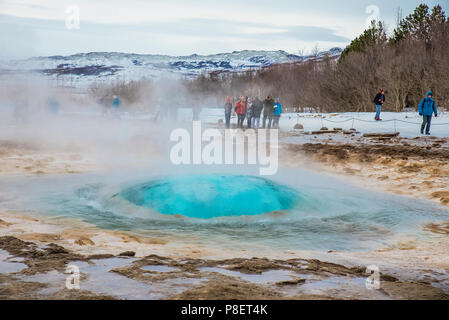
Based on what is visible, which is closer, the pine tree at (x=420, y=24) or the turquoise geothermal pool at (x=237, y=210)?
the turquoise geothermal pool at (x=237, y=210)

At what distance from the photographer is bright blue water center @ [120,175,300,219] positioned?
613 cm

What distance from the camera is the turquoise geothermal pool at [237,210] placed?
5.16 meters

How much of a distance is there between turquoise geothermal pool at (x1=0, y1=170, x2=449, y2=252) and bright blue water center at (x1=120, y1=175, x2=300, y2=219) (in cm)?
1

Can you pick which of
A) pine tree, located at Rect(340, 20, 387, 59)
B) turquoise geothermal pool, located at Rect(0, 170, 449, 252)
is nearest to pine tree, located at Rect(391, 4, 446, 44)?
pine tree, located at Rect(340, 20, 387, 59)

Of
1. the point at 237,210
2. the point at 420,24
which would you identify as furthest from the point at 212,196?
the point at 420,24

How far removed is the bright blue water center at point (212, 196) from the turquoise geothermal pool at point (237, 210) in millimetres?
14

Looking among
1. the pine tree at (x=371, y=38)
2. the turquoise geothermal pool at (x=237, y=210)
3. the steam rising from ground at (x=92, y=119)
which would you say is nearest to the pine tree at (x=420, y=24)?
the pine tree at (x=371, y=38)

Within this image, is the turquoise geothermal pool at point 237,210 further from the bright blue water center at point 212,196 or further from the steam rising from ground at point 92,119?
the steam rising from ground at point 92,119

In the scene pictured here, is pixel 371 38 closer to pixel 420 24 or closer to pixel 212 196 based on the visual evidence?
pixel 420 24

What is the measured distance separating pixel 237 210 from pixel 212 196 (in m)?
0.48

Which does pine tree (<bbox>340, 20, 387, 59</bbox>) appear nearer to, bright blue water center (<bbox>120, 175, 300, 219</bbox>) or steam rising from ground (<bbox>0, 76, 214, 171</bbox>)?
steam rising from ground (<bbox>0, 76, 214, 171</bbox>)

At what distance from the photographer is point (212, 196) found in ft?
20.9
